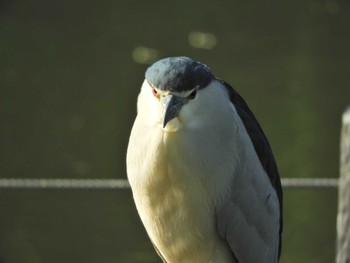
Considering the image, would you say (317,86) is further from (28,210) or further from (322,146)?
(28,210)

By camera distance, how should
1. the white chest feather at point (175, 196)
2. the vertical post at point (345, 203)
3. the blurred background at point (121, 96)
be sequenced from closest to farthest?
the white chest feather at point (175, 196) < the vertical post at point (345, 203) < the blurred background at point (121, 96)

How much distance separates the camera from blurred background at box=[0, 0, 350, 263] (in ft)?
18.5

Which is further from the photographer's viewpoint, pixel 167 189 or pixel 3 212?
pixel 3 212

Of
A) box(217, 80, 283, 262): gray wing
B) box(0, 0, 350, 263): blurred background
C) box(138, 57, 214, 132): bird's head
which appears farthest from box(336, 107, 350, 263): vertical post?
box(0, 0, 350, 263): blurred background

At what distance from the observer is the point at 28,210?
18.9 feet

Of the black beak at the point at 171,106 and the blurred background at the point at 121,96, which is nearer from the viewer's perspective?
the black beak at the point at 171,106

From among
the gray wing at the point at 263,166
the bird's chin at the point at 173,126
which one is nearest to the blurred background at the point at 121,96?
the gray wing at the point at 263,166

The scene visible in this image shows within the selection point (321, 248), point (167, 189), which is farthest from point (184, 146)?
point (321, 248)

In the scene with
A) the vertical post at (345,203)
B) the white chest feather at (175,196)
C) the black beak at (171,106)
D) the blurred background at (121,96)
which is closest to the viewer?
the black beak at (171,106)

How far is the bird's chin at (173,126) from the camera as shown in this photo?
78.3 inches

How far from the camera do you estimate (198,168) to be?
2.05 metres

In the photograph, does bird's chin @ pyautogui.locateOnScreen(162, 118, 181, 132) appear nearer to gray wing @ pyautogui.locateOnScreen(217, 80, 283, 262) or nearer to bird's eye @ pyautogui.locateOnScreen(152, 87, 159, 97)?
bird's eye @ pyautogui.locateOnScreen(152, 87, 159, 97)

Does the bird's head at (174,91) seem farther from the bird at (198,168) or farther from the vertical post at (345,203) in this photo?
the vertical post at (345,203)

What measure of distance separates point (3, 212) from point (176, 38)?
2061mm
